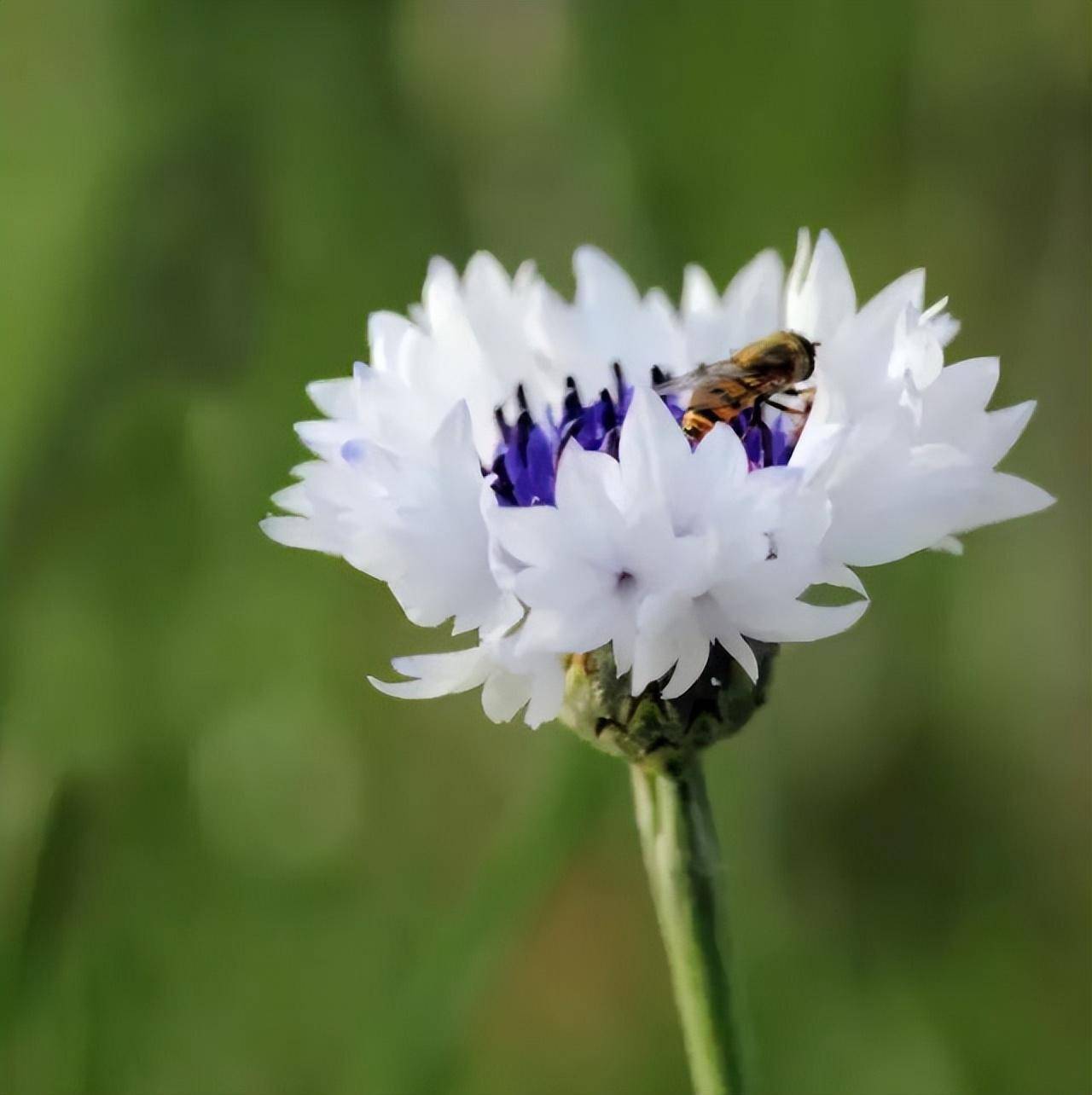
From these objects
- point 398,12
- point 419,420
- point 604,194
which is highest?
point 398,12

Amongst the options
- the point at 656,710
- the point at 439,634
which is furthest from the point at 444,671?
the point at 439,634

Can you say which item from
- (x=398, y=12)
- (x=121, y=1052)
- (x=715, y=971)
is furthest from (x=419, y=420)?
(x=398, y=12)

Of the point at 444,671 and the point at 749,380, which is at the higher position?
the point at 749,380

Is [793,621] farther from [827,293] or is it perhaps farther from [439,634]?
[439,634]

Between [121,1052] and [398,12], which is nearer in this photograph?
[121,1052]

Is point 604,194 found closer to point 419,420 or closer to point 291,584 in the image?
point 291,584

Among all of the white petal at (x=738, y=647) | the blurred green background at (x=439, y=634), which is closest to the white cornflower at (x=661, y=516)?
the white petal at (x=738, y=647)

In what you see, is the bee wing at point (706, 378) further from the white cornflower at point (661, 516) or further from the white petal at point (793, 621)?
the white petal at point (793, 621)
